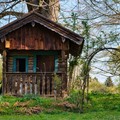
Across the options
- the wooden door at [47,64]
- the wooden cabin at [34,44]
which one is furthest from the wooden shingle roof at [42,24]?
the wooden door at [47,64]

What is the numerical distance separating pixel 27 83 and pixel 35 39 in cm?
253

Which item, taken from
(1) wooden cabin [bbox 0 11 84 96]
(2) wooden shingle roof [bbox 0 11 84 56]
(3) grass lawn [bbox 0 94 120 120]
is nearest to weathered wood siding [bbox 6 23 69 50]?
(1) wooden cabin [bbox 0 11 84 96]

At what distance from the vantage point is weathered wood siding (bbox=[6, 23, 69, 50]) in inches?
732

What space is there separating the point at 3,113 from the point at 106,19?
10776 mm

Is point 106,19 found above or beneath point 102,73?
above

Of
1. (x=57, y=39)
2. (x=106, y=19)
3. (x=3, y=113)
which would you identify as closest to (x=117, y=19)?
(x=106, y=19)

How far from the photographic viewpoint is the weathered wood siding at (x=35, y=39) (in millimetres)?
18594

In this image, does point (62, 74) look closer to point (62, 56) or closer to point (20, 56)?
point (62, 56)

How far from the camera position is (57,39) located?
61.4 ft

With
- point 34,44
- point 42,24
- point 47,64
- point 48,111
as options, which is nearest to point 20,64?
point 47,64

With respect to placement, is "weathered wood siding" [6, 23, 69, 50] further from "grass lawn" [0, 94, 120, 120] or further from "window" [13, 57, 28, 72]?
"grass lawn" [0, 94, 120, 120]

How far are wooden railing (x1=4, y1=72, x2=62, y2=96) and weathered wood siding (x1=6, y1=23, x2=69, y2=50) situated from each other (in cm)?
153

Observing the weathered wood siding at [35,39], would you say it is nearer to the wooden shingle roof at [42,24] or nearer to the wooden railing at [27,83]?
the wooden shingle roof at [42,24]

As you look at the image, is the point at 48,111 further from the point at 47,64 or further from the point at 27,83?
the point at 47,64
